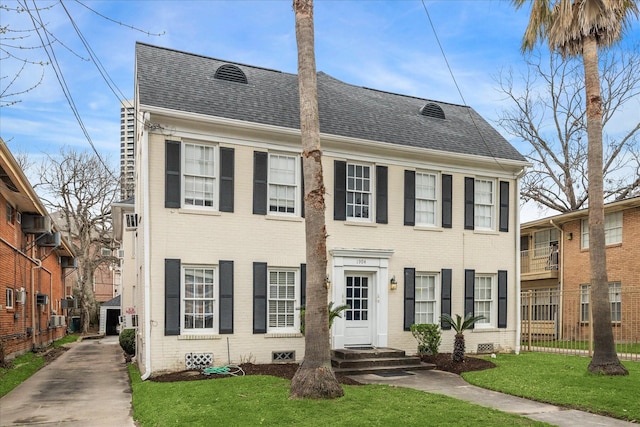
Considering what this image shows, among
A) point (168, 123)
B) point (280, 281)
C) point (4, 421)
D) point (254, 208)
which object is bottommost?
point (4, 421)

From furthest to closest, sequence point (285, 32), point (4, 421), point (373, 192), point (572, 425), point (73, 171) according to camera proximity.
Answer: point (73, 171), point (373, 192), point (285, 32), point (4, 421), point (572, 425)

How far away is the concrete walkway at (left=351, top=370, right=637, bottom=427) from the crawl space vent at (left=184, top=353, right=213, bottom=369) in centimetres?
329

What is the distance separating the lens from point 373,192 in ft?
49.8

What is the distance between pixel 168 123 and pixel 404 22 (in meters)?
5.67

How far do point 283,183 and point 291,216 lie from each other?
33.0 inches

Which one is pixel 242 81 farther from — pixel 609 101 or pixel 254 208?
pixel 609 101

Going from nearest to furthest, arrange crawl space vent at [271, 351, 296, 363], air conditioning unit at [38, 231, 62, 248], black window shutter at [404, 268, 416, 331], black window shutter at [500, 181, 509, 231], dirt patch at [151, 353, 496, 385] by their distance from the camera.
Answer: dirt patch at [151, 353, 496, 385] → crawl space vent at [271, 351, 296, 363] → black window shutter at [404, 268, 416, 331] → black window shutter at [500, 181, 509, 231] → air conditioning unit at [38, 231, 62, 248]

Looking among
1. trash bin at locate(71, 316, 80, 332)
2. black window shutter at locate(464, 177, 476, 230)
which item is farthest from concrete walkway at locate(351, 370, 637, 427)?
trash bin at locate(71, 316, 80, 332)

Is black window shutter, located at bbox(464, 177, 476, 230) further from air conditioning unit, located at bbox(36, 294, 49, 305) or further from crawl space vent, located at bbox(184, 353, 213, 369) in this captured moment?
air conditioning unit, located at bbox(36, 294, 49, 305)

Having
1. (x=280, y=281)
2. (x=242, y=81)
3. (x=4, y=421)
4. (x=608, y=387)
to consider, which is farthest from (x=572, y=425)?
(x=242, y=81)

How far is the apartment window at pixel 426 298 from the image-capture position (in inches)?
619

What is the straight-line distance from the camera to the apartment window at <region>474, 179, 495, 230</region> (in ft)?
54.7

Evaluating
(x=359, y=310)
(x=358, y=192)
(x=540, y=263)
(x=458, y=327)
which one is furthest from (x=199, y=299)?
(x=540, y=263)

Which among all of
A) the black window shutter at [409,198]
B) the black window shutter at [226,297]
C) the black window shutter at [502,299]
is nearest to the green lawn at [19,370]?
the black window shutter at [226,297]
